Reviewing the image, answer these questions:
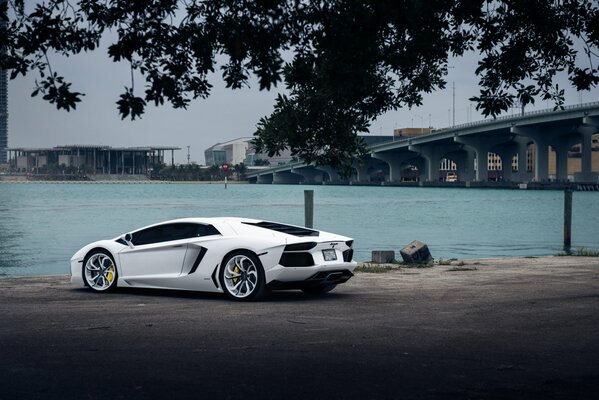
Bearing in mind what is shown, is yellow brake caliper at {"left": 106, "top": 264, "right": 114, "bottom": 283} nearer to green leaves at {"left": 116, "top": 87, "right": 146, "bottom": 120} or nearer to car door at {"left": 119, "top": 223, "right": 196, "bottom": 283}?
car door at {"left": 119, "top": 223, "right": 196, "bottom": 283}

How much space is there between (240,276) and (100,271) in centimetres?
274

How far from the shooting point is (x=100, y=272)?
1539cm

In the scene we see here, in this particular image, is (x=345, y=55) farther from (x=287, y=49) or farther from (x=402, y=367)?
(x=402, y=367)

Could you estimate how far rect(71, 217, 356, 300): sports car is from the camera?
13.7 m

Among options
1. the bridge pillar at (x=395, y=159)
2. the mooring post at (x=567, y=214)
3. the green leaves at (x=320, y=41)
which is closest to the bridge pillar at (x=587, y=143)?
the bridge pillar at (x=395, y=159)

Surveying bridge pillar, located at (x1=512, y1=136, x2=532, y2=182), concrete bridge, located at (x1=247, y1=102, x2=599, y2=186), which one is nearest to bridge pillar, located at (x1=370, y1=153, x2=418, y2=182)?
concrete bridge, located at (x1=247, y1=102, x2=599, y2=186)

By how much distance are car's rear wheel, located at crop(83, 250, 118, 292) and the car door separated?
0.28 metres

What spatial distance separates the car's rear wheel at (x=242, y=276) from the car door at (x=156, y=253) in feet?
2.87

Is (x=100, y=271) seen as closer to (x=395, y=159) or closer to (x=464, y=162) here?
(x=395, y=159)

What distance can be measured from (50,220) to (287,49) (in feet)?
208

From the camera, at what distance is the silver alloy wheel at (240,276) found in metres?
13.8

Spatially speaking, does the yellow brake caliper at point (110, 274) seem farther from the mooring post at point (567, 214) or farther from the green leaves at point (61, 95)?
the mooring post at point (567, 214)

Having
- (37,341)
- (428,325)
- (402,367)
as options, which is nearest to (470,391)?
(402,367)

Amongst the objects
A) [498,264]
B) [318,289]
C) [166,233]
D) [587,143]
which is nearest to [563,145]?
[587,143]
